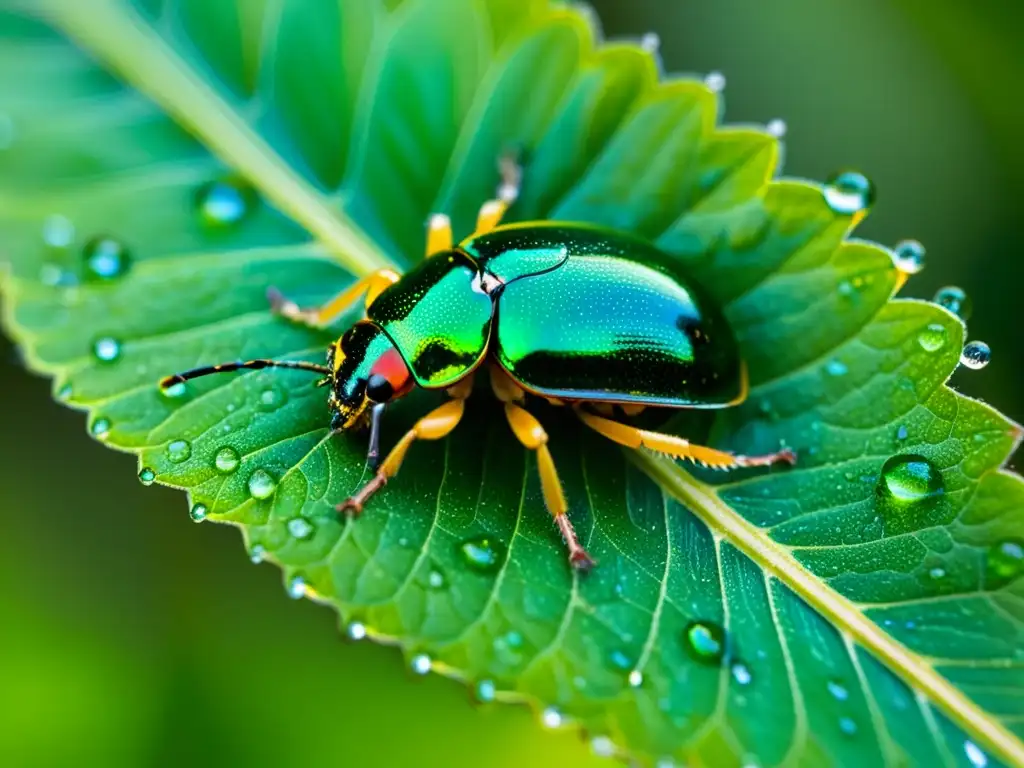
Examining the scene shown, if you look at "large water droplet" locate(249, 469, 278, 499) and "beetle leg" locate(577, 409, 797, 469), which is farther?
"beetle leg" locate(577, 409, 797, 469)

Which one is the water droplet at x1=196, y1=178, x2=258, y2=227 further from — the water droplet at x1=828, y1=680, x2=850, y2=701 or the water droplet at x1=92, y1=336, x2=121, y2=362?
the water droplet at x1=828, y1=680, x2=850, y2=701

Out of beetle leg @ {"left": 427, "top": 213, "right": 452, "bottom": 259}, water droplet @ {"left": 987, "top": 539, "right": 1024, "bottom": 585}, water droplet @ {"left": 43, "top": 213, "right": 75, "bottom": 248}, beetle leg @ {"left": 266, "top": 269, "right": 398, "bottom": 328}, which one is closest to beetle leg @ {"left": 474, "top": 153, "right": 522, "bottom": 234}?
beetle leg @ {"left": 427, "top": 213, "right": 452, "bottom": 259}

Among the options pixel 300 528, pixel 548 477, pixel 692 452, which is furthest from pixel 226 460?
pixel 692 452

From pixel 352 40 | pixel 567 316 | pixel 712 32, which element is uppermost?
pixel 712 32

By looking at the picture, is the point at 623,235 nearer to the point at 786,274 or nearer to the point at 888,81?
the point at 786,274

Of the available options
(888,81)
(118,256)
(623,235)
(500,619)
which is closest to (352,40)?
(118,256)

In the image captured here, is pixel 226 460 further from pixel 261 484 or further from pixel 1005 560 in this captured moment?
pixel 1005 560
